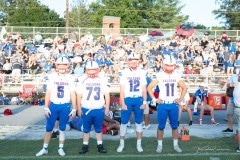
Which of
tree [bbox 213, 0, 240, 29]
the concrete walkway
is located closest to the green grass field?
the concrete walkway

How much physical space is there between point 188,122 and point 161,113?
396 cm

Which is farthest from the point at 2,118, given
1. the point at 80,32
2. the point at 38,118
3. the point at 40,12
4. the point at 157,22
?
the point at 157,22

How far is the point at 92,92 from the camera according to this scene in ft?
25.3

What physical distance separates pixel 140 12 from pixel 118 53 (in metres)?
37.6

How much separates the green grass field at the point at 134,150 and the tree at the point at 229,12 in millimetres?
47739

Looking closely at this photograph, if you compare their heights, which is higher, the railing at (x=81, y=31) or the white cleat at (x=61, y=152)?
the railing at (x=81, y=31)

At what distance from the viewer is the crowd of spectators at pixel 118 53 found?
734 inches

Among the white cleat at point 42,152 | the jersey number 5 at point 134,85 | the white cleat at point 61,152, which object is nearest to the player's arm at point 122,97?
the jersey number 5 at point 134,85

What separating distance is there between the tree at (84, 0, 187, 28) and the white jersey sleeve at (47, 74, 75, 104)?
4357 cm

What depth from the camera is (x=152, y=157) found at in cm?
760

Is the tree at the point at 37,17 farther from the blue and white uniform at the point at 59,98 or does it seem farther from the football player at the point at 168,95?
the football player at the point at 168,95

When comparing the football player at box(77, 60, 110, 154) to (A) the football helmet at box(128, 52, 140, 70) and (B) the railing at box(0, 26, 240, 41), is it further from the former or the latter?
(B) the railing at box(0, 26, 240, 41)

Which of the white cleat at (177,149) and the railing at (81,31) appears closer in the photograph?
the white cleat at (177,149)

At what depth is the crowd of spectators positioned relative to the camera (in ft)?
61.2
